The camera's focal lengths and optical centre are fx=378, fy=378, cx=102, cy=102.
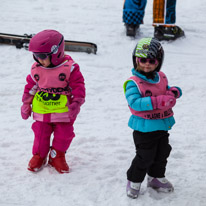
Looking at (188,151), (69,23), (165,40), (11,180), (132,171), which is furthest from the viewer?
(69,23)

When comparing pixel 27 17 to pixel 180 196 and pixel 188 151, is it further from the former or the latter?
pixel 180 196

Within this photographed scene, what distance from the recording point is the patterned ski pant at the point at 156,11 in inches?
308

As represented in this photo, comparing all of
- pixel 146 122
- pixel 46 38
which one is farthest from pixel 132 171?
pixel 46 38

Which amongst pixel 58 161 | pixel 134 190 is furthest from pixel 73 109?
pixel 134 190

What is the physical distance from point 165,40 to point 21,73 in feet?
10.7

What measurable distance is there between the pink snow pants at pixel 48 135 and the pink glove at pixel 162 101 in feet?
3.62

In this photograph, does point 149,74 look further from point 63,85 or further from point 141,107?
point 63,85

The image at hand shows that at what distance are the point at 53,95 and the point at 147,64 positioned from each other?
1.04m

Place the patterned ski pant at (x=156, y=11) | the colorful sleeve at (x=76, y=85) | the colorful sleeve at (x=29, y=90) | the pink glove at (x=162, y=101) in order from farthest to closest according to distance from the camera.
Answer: the patterned ski pant at (x=156, y=11) → the colorful sleeve at (x=29, y=90) → the colorful sleeve at (x=76, y=85) → the pink glove at (x=162, y=101)

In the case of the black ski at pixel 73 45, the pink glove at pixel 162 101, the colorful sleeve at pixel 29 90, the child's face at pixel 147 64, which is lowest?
the black ski at pixel 73 45

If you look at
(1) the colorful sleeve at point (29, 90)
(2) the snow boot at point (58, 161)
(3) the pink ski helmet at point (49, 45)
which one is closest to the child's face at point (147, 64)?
(3) the pink ski helmet at point (49, 45)

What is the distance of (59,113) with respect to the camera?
379 centimetres

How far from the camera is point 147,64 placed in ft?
10.6

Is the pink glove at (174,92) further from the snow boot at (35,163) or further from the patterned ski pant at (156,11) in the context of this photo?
the patterned ski pant at (156,11)
